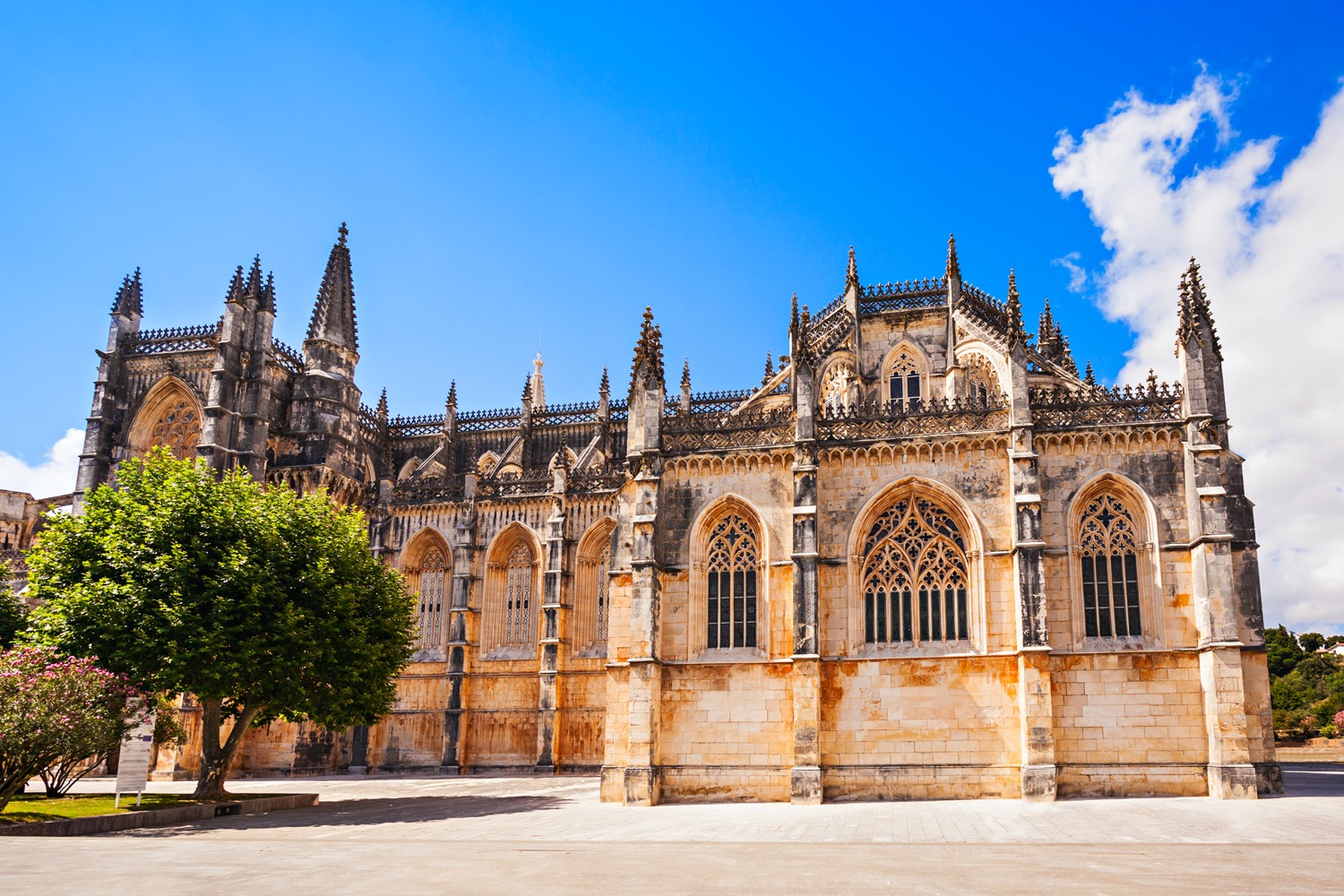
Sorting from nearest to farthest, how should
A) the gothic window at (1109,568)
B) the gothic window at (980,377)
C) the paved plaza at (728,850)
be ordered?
the paved plaza at (728,850) < the gothic window at (1109,568) < the gothic window at (980,377)

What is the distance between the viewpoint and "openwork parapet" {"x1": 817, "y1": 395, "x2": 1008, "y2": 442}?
2733cm

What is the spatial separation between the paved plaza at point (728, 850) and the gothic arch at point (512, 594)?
62.1 feet

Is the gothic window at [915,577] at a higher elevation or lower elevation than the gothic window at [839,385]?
lower

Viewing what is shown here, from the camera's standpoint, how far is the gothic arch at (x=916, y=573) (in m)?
26.6

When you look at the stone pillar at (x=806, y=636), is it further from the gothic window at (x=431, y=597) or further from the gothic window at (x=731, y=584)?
the gothic window at (x=431, y=597)

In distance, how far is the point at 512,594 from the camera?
4609cm

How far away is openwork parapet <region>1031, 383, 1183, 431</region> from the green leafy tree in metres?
19.4

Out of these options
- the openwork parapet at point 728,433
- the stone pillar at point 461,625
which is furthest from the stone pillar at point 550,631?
the openwork parapet at point 728,433

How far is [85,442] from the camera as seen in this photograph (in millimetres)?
47312

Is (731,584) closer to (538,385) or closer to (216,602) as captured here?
(216,602)

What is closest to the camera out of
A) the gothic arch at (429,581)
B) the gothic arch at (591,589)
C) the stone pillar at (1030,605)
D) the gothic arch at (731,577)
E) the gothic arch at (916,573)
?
the stone pillar at (1030,605)

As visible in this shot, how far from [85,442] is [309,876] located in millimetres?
41336

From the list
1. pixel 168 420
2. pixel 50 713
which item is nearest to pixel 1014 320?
pixel 50 713

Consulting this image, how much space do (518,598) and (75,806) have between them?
23840 mm
